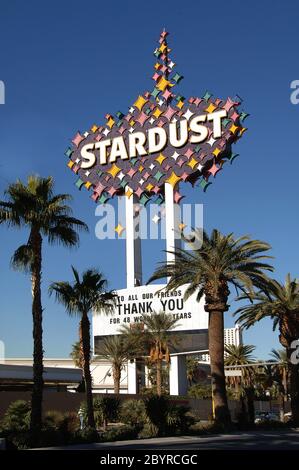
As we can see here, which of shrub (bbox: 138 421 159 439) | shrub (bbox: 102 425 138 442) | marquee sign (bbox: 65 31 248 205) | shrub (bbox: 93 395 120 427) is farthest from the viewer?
marquee sign (bbox: 65 31 248 205)

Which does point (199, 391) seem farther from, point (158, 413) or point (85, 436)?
point (85, 436)

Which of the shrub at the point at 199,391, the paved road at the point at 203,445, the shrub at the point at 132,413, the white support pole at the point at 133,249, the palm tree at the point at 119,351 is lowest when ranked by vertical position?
the paved road at the point at 203,445

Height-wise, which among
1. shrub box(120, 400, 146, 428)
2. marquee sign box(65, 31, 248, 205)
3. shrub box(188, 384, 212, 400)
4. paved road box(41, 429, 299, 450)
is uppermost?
marquee sign box(65, 31, 248, 205)

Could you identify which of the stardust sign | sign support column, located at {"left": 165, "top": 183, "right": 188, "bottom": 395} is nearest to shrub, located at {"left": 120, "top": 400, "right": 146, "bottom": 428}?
the stardust sign

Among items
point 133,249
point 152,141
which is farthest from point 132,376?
point 152,141

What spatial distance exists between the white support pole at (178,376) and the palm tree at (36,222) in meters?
37.0

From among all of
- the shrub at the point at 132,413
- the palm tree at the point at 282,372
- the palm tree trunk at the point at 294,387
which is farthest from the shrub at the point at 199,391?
the shrub at the point at 132,413

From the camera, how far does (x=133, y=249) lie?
2788 inches

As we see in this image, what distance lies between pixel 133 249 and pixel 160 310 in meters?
7.10

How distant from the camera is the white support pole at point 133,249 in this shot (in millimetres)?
71000

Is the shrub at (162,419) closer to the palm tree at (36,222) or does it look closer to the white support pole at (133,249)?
the palm tree at (36,222)

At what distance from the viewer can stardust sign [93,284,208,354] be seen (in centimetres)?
6650

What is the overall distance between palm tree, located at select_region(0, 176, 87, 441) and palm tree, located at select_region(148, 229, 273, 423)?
382 inches

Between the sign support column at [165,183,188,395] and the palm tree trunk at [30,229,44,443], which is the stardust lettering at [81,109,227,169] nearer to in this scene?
the sign support column at [165,183,188,395]
